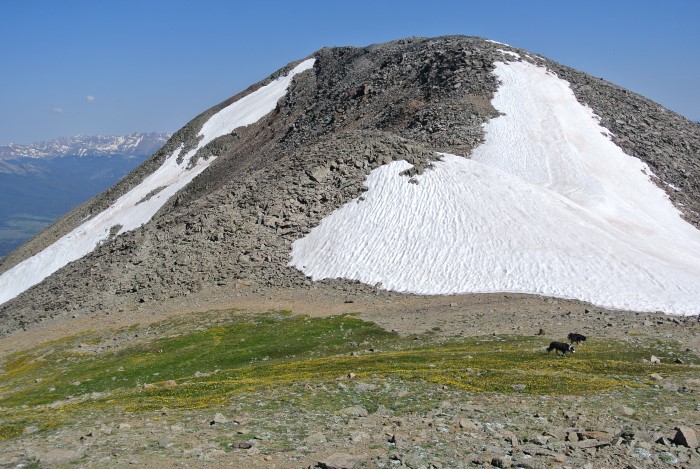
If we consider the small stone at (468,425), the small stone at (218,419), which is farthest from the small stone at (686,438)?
the small stone at (218,419)

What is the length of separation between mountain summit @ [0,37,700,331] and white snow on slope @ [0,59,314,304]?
0.67 metres

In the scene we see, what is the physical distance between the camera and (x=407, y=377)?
2752cm

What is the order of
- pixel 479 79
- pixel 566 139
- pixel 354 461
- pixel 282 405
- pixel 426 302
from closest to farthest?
pixel 354 461 < pixel 282 405 < pixel 426 302 < pixel 566 139 < pixel 479 79

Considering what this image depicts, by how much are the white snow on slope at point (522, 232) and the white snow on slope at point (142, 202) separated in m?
54.1

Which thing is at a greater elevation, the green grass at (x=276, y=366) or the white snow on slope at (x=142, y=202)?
the white snow on slope at (x=142, y=202)

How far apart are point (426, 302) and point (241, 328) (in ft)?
54.4

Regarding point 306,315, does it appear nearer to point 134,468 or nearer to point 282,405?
point 282,405

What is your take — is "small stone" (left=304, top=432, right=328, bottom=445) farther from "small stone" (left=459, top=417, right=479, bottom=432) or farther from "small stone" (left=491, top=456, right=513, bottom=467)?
"small stone" (left=491, top=456, right=513, bottom=467)

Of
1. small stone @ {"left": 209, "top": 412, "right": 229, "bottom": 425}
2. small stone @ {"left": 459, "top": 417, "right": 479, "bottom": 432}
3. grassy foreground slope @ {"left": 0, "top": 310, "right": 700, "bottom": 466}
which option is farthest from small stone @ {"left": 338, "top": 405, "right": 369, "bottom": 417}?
small stone @ {"left": 209, "top": 412, "right": 229, "bottom": 425}

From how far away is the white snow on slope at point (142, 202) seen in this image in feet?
319

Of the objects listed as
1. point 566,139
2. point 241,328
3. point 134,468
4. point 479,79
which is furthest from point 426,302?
point 479,79

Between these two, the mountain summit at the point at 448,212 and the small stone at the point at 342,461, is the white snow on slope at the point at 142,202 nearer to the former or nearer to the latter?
the mountain summit at the point at 448,212

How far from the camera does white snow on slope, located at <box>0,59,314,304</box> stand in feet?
319

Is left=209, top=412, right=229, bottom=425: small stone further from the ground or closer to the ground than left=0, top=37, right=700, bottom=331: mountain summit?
closer to the ground
